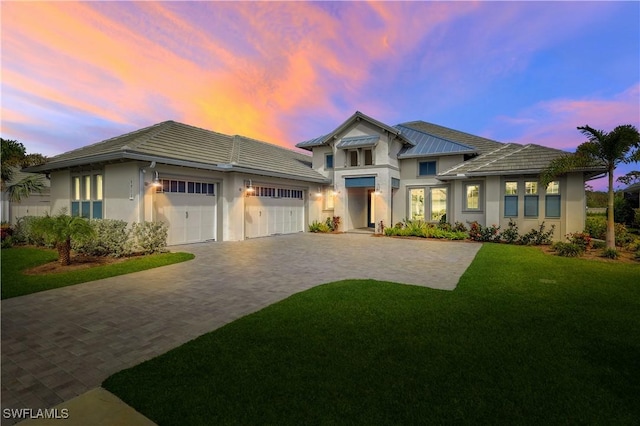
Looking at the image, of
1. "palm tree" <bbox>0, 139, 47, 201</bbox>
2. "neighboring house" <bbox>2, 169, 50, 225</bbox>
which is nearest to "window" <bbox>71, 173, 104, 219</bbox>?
"palm tree" <bbox>0, 139, 47, 201</bbox>

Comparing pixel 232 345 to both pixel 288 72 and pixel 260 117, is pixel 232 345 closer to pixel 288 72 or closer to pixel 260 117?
pixel 288 72

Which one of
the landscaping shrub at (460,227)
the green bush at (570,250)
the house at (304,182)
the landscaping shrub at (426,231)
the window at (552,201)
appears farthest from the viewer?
the landscaping shrub at (460,227)

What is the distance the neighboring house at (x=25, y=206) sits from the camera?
19875 millimetres

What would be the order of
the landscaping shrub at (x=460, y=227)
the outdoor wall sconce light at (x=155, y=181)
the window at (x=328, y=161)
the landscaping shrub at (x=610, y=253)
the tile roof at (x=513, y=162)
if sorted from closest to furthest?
the landscaping shrub at (x=610, y=253) → the outdoor wall sconce light at (x=155, y=181) → the tile roof at (x=513, y=162) → the landscaping shrub at (x=460, y=227) → the window at (x=328, y=161)

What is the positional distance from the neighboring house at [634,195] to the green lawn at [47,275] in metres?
34.4

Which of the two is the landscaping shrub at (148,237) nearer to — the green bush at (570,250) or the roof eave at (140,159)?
the roof eave at (140,159)

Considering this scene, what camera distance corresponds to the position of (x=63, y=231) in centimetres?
897

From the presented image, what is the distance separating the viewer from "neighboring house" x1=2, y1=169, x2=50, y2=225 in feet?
65.2

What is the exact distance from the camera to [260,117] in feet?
75.3

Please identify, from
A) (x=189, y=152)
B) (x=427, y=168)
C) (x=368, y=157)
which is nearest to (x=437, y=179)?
(x=427, y=168)

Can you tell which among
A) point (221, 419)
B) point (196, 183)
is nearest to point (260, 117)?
point (196, 183)

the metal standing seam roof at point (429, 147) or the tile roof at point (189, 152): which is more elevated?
the metal standing seam roof at point (429, 147)

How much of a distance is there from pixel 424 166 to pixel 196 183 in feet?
48.1

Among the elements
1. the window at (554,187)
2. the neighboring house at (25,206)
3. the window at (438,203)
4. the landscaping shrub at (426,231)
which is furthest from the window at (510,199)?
the neighboring house at (25,206)
